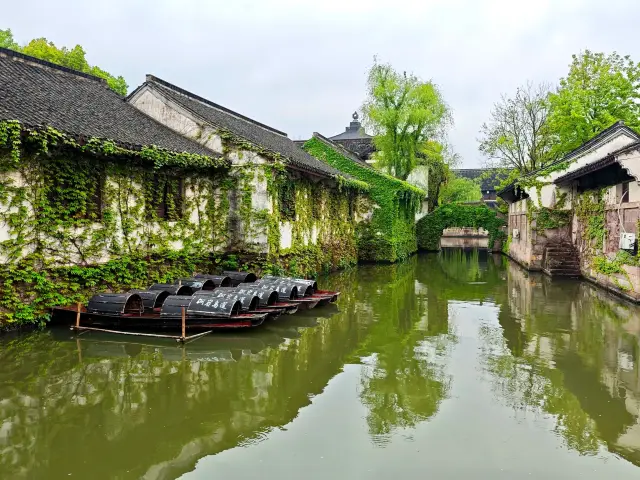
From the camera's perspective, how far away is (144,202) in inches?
474

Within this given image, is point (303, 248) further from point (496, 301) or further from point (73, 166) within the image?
point (73, 166)

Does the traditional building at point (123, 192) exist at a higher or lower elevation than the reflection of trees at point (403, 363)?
higher

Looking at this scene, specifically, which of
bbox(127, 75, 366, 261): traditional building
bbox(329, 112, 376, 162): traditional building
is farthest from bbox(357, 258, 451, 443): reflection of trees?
bbox(329, 112, 376, 162): traditional building

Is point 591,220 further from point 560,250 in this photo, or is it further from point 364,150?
point 364,150

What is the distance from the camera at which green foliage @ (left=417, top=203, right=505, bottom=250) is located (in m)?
32.6

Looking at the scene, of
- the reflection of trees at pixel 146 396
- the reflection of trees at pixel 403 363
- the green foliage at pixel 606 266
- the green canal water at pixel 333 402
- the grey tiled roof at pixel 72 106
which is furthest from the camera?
the green foliage at pixel 606 266

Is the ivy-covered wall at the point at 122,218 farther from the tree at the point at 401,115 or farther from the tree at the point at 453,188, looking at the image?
the tree at the point at 453,188

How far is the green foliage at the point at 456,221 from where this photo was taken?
32594 millimetres

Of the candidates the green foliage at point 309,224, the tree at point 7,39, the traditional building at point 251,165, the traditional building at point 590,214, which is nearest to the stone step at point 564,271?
the traditional building at point 590,214

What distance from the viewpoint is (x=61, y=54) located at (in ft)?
92.7

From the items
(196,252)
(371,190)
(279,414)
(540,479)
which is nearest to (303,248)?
(196,252)

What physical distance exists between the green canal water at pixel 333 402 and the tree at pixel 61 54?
2338 centimetres

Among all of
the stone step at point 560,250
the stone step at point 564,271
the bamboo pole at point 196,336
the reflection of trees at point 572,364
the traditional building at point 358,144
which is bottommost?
the reflection of trees at point 572,364

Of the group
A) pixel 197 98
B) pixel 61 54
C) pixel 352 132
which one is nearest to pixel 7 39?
pixel 61 54
